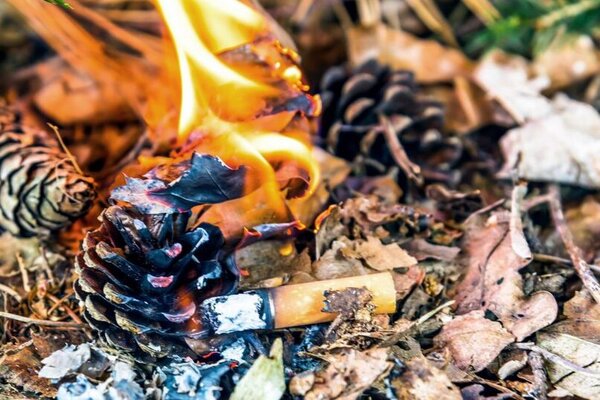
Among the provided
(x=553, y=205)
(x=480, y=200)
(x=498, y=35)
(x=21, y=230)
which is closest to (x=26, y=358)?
(x=21, y=230)

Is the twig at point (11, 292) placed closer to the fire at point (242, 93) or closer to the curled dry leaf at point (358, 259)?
the fire at point (242, 93)

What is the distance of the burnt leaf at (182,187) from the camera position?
3.33 feet

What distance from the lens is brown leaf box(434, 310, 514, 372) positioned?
1047 millimetres

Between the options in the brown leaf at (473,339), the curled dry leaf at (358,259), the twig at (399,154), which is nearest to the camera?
the brown leaf at (473,339)

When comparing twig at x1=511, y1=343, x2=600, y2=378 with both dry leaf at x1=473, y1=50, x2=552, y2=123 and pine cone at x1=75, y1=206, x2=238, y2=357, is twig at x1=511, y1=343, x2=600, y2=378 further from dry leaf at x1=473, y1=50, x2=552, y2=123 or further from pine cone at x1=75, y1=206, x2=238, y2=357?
dry leaf at x1=473, y1=50, x2=552, y2=123

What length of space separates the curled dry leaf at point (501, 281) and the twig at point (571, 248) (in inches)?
3.3


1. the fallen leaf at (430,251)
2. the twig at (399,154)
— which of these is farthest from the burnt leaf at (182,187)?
the twig at (399,154)

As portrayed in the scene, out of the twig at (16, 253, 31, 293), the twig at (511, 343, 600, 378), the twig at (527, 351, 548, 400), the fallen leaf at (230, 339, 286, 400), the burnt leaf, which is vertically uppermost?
the burnt leaf

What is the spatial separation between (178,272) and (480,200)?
0.71 m

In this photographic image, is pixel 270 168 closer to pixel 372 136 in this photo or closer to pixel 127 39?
pixel 372 136

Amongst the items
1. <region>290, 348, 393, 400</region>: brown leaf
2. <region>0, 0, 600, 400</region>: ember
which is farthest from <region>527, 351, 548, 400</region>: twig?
<region>290, 348, 393, 400</region>: brown leaf

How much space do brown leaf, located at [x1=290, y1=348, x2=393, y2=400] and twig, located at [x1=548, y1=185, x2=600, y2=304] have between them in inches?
16.9

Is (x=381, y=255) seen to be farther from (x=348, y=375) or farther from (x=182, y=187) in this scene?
(x=182, y=187)

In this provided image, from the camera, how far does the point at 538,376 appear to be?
1023 millimetres
